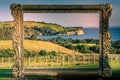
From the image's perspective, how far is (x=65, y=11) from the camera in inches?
335

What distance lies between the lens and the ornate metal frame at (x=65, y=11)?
27.8ft

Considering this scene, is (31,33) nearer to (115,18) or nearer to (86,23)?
(86,23)

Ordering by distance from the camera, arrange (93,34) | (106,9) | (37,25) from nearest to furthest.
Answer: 1. (106,9)
2. (93,34)
3. (37,25)

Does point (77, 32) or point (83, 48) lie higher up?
point (77, 32)

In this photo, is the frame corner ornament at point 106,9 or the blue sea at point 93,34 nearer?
the frame corner ornament at point 106,9

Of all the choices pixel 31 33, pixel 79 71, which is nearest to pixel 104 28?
pixel 79 71

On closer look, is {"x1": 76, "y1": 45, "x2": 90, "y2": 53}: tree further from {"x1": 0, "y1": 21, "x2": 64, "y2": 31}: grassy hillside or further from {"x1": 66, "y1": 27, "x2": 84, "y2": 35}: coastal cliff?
{"x1": 0, "y1": 21, "x2": 64, "y2": 31}: grassy hillside

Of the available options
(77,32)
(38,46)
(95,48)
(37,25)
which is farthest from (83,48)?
(37,25)

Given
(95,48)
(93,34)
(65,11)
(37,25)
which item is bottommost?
(95,48)

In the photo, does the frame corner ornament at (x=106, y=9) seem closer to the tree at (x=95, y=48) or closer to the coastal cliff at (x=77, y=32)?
the coastal cliff at (x=77, y=32)

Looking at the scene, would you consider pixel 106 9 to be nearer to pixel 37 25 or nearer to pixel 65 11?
pixel 65 11

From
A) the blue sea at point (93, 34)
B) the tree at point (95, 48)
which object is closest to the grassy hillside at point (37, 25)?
the blue sea at point (93, 34)

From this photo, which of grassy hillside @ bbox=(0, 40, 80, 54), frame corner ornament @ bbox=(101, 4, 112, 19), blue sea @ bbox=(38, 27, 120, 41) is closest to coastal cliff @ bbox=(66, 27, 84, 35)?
blue sea @ bbox=(38, 27, 120, 41)

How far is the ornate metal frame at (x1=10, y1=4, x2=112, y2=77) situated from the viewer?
334 inches
